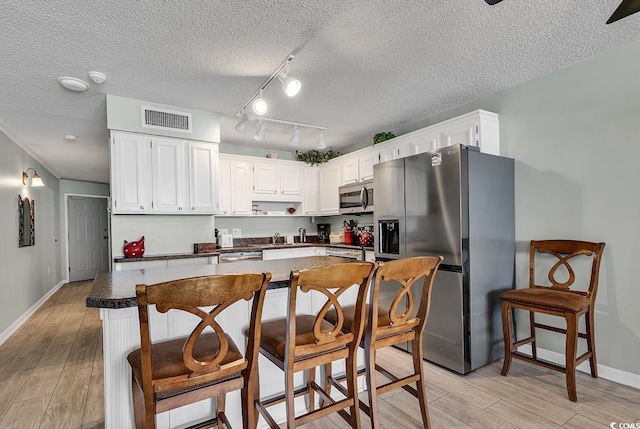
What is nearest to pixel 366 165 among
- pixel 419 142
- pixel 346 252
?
pixel 419 142

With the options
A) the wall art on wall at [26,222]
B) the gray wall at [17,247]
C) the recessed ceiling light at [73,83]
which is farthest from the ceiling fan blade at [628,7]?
the wall art on wall at [26,222]

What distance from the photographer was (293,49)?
236 centimetres

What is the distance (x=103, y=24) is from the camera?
201 centimetres

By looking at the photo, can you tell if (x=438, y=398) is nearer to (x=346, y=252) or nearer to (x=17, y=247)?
(x=346, y=252)

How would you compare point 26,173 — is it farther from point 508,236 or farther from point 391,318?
point 508,236

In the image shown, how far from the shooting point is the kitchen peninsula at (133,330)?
1506 mm

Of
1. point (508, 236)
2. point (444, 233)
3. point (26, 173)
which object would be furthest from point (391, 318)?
point (26, 173)

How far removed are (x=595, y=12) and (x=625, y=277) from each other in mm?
1864

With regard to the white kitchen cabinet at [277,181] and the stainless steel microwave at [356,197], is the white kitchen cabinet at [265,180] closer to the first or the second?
the white kitchen cabinet at [277,181]

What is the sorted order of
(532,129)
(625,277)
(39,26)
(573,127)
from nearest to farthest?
(39,26), (625,277), (573,127), (532,129)

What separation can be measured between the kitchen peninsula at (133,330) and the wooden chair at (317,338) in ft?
0.71

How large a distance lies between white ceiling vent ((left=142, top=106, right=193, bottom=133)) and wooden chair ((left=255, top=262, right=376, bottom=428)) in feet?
8.83

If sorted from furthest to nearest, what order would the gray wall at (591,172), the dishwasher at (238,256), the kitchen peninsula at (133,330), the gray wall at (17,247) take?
1. the dishwasher at (238,256)
2. the gray wall at (17,247)
3. the gray wall at (591,172)
4. the kitchen peninsula at (133,330)

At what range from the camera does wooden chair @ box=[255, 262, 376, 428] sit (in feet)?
4.45
